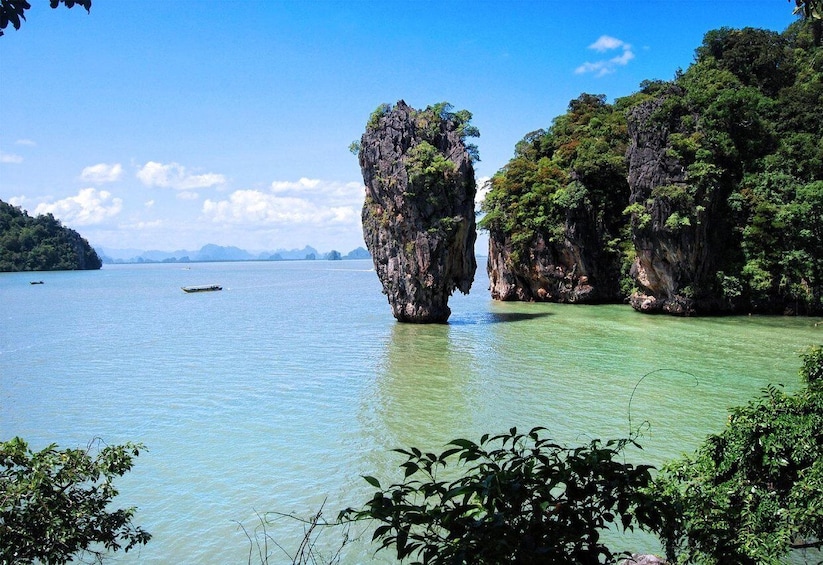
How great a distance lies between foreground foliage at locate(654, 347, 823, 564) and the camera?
496 centimetres

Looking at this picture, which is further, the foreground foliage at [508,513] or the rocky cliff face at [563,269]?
the rocky cliff face at [563,269]

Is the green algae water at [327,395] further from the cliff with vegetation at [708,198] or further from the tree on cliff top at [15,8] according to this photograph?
the tree on cliff top at [15,8]

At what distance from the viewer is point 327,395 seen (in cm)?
1574

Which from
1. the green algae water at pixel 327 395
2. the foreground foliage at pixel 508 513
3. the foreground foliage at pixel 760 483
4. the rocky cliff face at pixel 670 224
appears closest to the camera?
the foreground foliage at pixel 508 513

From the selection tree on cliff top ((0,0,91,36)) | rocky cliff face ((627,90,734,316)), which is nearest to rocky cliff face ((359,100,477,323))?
rocky cliff face ((627,90,734,316))

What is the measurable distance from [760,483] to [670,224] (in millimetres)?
24548

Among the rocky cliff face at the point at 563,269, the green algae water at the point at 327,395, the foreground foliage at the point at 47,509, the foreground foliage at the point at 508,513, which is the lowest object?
the green algae water at the point at 327,395

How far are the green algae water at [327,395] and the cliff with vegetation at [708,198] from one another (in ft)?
7.25

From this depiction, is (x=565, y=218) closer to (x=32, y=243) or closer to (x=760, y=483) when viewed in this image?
(x=760, y=483)

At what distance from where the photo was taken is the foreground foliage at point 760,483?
4.96m

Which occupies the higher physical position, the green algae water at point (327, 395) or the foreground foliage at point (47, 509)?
the foreground foliage at point (47, 509)

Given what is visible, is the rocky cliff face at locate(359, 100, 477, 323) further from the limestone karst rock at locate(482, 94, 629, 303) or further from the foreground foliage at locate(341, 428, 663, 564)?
the foreground foliage at locate(341, 428, 663, 564)

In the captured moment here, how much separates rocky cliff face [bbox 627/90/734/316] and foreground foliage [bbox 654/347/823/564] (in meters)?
24.1

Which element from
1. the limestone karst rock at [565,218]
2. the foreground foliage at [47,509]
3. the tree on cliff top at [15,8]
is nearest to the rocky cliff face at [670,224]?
the limestone karst rock at [565,218]
